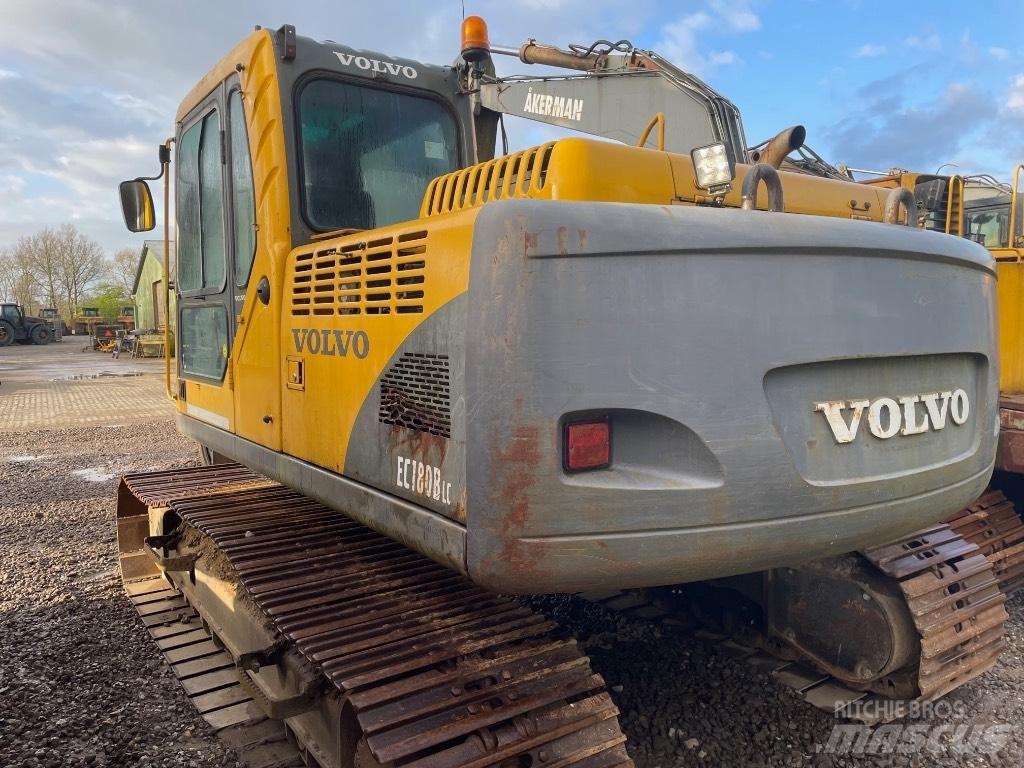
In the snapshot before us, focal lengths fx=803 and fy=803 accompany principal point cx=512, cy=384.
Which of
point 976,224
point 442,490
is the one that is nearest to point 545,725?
point 442,490

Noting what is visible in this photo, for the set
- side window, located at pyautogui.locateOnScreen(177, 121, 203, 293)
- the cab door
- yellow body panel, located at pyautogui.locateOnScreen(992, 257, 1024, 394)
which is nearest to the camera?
the cab door

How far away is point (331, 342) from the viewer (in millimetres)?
2453

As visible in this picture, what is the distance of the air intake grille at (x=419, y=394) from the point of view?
1.90 meters

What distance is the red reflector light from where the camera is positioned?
1.73 metres

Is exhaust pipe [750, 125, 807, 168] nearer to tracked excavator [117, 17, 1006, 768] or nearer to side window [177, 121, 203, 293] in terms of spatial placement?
tracked excavator [117, 17, 1006, 768]

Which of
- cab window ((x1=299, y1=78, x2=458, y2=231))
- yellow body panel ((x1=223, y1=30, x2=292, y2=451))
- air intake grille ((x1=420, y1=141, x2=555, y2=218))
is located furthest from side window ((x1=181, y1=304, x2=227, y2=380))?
air intake grille ((x1=420, y1=141, x2=555, y2=218))

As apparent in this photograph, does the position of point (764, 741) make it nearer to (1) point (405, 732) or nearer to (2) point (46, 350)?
(1) point (405, 732)

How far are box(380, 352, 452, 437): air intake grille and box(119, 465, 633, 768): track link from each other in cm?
59

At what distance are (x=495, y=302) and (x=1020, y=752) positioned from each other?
2.55m

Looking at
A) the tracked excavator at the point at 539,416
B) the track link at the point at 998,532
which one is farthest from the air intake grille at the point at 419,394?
the track link at the point at 998,532

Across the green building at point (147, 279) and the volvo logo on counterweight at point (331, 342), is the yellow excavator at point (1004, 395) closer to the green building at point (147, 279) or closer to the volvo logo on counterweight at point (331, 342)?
the volvo logo on counterweight at point (331, 342)

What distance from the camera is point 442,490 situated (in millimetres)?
1901

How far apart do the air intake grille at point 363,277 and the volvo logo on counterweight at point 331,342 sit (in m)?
0.06

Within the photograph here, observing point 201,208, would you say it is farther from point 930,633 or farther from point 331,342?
point 930,633
